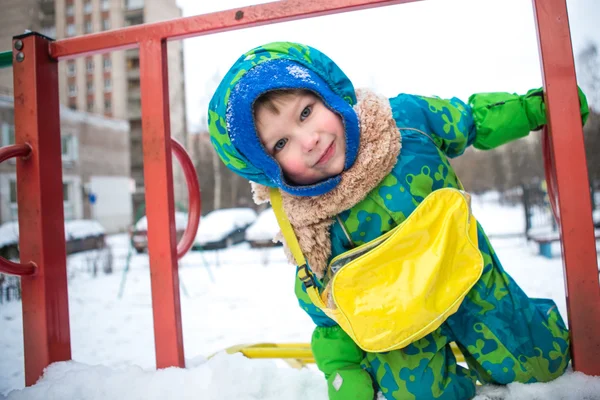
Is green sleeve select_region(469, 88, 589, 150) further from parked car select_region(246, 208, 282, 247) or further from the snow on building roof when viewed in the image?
the snow on building roof

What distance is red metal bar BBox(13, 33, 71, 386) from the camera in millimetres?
1125

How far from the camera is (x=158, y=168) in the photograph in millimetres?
1075

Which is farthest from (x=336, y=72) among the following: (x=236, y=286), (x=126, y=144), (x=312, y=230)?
(x=126, y=144)

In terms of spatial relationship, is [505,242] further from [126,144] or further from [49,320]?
[126,144]

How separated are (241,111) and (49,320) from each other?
0.90 metres

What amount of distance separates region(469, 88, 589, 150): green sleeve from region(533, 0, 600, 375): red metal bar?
8 cm

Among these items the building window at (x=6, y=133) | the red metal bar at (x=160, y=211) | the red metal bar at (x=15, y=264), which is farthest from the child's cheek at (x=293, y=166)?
the building window at (x=6, y=133)

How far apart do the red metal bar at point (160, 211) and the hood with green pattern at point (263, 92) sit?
0.90 feet

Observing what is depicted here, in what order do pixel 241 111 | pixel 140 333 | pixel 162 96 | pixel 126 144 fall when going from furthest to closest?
pixel 126 144, pixel 140 333, pixel 162 96, pixel 241 111

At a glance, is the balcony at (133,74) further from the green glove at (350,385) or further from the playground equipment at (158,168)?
the green glove at (350,385)

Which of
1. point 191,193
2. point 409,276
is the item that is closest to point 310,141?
point 409,276

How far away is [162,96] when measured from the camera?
3.53ft

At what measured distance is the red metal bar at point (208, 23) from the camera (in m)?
0.96

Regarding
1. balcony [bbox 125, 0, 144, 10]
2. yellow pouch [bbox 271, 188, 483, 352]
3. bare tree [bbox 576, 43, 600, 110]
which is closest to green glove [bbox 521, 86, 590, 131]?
yellow pouch [bbox 271, 188, 483, 352]
